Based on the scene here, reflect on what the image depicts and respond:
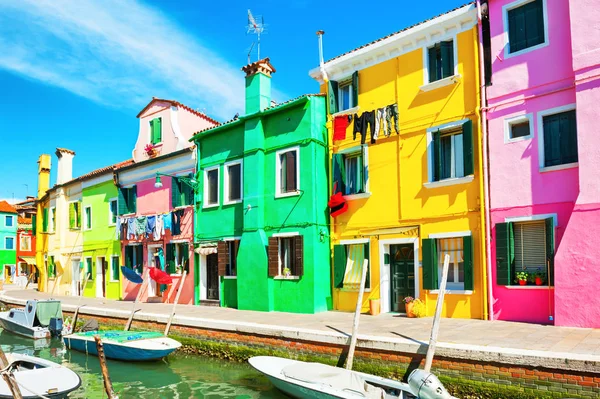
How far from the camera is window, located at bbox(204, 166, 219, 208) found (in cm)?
2106

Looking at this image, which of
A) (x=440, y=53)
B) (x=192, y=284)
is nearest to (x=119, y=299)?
(x=192, y=284)

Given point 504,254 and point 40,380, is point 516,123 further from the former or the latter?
point 40,380

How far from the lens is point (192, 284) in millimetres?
21391

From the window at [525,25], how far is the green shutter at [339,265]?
785cm

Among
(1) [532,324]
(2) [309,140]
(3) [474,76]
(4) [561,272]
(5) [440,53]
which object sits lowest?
(1) [532,324]

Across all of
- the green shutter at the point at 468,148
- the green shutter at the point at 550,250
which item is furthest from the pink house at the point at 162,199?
the green shutter at the point at 550,250

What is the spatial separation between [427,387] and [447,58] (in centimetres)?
1013

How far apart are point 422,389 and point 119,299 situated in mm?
20404

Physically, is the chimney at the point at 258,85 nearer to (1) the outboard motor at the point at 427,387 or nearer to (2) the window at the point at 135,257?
(2) the window at the point at 135,257

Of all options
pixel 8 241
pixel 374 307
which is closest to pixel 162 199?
pixel 374 307

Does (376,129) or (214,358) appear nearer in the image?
(214,358)

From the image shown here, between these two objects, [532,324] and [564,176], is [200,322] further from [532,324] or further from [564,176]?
[564,176]

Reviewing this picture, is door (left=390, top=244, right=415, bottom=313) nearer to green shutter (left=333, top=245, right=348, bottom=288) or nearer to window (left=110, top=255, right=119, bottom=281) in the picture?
green shutter (left=333, top=245, right=348, bottom=288)

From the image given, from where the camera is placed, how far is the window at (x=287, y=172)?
58.9 ft
